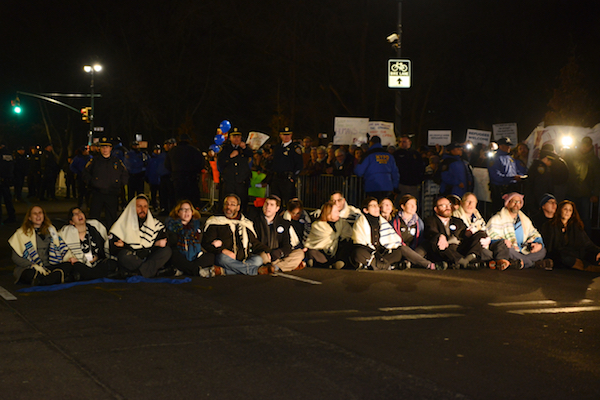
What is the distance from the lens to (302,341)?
640 cm

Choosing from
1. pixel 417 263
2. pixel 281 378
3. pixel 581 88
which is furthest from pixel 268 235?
pixel 581 88

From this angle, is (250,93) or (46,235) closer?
(46,235)

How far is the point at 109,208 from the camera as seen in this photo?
12.9 meters

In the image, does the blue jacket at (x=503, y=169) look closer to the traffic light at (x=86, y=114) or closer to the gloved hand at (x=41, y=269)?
the gloved hand at (x=41, y=269)

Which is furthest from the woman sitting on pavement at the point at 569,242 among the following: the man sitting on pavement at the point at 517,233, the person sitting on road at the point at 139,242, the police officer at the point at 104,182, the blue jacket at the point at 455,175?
the police officer at the point at 104,182

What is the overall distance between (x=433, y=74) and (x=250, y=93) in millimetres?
14489

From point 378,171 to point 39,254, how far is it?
23.4 feet

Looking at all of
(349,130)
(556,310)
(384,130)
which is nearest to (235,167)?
(349,130)

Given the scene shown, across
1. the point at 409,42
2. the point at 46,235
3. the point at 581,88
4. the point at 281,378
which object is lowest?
the point at 281,378

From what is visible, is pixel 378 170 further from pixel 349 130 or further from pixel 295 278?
pixel 295 278

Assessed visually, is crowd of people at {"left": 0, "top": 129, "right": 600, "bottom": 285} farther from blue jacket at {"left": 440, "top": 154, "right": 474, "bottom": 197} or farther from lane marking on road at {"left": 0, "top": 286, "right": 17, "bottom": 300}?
lane marking on road at {"left": 0, "top": 286, "right": 17, "bottom": 300}

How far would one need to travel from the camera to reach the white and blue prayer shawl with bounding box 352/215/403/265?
435 inches

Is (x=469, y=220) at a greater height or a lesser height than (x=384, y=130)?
lesser

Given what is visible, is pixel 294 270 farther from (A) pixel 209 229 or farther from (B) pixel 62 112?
(B) pixel 62 112
